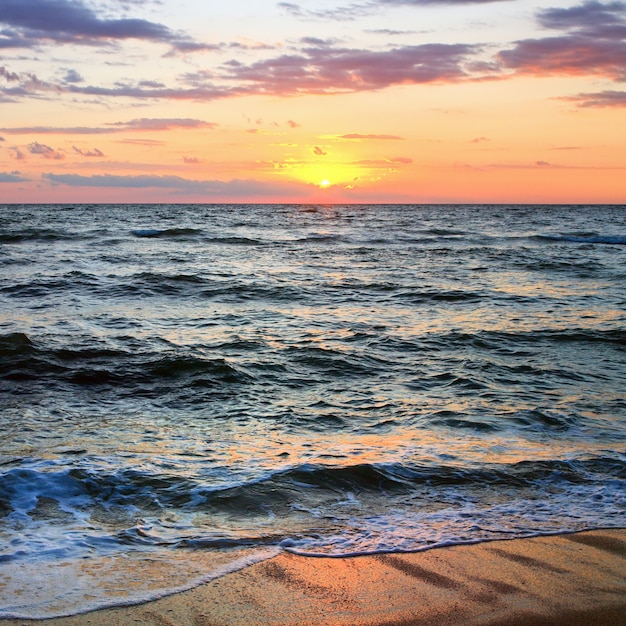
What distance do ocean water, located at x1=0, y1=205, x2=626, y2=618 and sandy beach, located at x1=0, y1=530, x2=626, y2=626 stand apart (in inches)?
6.5

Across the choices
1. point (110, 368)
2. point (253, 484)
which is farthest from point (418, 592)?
point (110, 368)

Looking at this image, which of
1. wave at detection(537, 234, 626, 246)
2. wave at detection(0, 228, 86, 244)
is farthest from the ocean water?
wave at detection(537, 234, 626, 246)

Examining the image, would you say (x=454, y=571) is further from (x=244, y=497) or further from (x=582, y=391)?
(x=582, y=391)

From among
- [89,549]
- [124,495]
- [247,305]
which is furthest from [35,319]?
[89,549]

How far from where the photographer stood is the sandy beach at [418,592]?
342 cm

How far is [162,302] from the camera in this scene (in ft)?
49.5

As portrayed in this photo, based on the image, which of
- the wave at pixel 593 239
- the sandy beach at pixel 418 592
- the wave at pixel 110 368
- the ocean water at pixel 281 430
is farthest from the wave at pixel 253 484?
the wave at pixel 593 239

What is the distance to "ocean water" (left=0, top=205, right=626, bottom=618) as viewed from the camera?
4.38 m

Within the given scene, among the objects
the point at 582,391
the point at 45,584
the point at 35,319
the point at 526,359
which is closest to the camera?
the point at 45,584

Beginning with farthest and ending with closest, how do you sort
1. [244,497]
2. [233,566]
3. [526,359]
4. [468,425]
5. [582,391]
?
[526,359] → [582,391] → [468,425] → [244,497] → [233,566]

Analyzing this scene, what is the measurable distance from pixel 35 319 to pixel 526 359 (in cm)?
884

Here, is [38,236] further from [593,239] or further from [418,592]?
[418,592]

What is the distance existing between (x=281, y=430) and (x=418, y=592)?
123 inches

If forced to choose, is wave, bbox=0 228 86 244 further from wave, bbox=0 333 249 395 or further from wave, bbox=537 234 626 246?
wave, bbox=537 234 626 246
